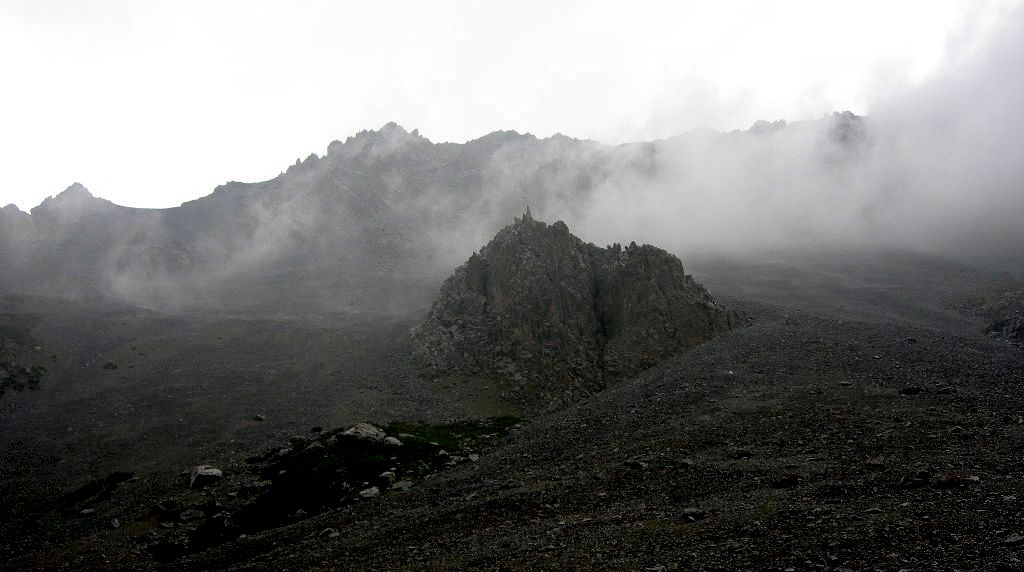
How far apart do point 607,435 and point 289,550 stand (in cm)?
2368

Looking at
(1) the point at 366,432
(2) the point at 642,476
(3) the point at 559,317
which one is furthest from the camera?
(3) the point at 559,317

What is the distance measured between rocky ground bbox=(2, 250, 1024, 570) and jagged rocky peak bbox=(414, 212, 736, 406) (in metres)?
6.79

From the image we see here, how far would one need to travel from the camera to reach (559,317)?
83875 mm

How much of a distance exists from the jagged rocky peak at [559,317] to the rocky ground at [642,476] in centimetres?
679

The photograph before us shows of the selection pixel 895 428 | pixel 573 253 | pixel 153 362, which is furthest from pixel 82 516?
pixel 573 253

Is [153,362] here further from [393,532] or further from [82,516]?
[393,532]

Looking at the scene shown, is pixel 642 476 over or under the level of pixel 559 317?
under

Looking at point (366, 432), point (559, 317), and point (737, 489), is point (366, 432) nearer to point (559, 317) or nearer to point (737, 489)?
point (559, 317)

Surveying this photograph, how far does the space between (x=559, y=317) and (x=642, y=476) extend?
53218mm

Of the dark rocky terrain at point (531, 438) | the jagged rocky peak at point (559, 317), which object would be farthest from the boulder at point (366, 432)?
the jagged rocky peak at point (559, 317)

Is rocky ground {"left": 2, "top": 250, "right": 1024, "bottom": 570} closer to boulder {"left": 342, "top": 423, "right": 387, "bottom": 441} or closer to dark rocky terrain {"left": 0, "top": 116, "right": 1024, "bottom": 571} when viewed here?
dark rocky terrain {"left": 0, "top": 116, "right": 1024, "bottom": 571}

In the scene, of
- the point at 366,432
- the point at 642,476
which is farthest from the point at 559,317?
the point at 642,476

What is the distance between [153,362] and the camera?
96.6 metres

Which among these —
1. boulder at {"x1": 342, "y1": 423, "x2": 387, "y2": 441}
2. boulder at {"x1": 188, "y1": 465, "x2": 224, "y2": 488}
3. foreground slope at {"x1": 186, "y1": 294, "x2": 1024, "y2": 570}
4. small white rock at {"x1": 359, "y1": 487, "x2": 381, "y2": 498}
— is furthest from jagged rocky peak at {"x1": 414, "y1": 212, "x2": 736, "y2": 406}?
boulder at {"x1": 188, "y1": 465, "x2": 224, "y2": 488}
